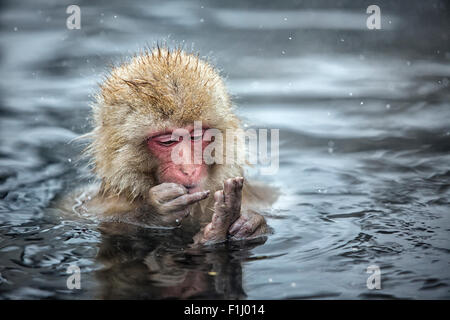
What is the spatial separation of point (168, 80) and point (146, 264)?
1352mm

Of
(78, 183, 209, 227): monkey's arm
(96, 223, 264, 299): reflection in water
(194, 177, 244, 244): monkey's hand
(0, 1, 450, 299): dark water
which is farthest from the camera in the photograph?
(78, 183, 209, 227): monkey's arm

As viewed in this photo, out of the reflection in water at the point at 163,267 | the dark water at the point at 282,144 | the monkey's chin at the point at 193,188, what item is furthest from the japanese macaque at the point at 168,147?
the dark water at the point at 282,144

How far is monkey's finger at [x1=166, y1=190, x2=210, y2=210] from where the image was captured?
14.9 feet

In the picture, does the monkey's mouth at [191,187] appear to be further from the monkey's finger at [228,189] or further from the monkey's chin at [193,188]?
the monkey's finger at [228,189]

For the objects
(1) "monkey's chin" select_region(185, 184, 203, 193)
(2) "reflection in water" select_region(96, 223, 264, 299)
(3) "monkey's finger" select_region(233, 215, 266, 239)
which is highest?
(1) "monkey's chin" select_region(185, 184, 203, 193)

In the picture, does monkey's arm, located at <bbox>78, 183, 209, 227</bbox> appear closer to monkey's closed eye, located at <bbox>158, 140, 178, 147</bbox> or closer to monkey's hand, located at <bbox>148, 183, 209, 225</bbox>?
monkey's hand, located at <bbox>148, 183, 209, 225</bbox>

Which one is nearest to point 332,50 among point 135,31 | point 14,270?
point 135,31

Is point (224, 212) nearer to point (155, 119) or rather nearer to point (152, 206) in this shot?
point (152, 206)

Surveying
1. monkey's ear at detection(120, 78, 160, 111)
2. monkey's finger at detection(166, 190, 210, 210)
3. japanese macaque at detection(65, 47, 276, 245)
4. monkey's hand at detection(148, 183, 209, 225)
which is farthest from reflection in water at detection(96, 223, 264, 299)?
monkey's ear at detection(120, 78, 160, 111)

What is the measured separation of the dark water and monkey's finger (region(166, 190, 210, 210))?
1.16 ft

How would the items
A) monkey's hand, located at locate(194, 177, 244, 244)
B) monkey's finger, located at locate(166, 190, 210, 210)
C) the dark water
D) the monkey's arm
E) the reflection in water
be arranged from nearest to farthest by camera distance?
the reflection in water
the dark water
monkey's hand, located at locate(194, 177, 244, 244)
monkey's finger, located at locate(166, 190, 210, 210)
the monkey's arm

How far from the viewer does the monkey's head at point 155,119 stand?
15.5 feet

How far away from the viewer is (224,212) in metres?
4.61

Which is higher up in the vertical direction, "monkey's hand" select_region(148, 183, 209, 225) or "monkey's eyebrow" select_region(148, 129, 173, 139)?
Answer: "monkey's eyebrow" select_region(148, 129, 173, 139)
